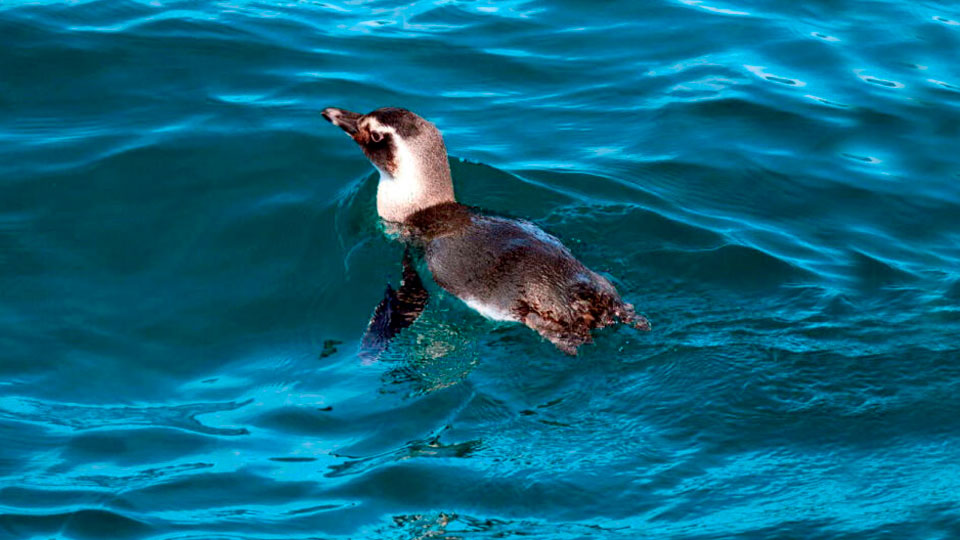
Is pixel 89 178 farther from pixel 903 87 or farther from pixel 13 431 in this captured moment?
pixel 903 87

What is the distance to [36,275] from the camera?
343 inches

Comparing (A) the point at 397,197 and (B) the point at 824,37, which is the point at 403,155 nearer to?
(A) the point at 397,197

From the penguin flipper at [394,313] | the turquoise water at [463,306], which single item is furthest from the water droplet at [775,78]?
the penguin flipper at [394,313]

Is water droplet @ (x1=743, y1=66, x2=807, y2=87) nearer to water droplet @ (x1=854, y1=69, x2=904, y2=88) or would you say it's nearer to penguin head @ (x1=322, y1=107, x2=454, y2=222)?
water droplet @ (x1=854, y1=69, x2=904, y2=88)

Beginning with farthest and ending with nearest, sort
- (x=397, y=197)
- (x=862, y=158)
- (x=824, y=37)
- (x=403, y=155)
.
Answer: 1. (x=824, y=37)
2. (x=862, y=158)
3. (x=397, y=197)
4. (x=403, y=155)

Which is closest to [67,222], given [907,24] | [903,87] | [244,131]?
[244,131]

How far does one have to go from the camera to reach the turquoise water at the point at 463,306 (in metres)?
6.34

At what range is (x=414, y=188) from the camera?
9.27 meters

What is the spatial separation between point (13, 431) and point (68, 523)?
1274 mm

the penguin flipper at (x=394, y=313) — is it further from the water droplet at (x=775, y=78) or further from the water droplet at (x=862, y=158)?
the water droplet at (x=775, y=78)

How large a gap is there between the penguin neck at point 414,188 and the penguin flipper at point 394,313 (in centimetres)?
69

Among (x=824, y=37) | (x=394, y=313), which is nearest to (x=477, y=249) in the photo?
(x=394, y=313)

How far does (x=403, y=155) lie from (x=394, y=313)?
1.59 meters

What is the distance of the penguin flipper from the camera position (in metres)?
7.85
